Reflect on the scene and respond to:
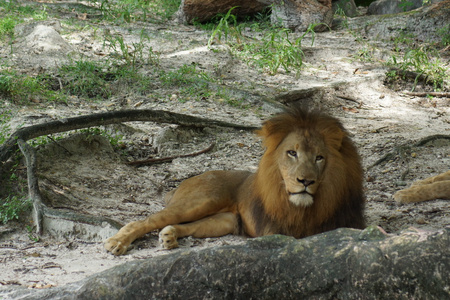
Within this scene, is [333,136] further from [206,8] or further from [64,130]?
[206,8]

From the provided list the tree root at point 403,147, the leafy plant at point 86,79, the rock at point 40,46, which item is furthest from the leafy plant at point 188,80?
the tree root at point 403,147

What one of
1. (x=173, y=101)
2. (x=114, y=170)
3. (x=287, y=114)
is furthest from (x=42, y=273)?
(x=173, y=101)

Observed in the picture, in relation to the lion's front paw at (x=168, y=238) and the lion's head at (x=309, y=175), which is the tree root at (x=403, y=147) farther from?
the lion's front paw at (x=168, y=238)

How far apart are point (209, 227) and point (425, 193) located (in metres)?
1.97

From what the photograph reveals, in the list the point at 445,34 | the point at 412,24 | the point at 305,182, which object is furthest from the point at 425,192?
the point at 412,24

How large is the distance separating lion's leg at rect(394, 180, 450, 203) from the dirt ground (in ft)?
0.20

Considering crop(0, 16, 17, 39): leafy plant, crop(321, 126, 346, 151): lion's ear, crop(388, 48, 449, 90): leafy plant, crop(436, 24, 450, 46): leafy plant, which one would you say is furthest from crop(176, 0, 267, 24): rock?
crop(321, 126, 346, 151): lion's ear

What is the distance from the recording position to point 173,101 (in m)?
7.79

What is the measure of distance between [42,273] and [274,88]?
585 centimetres

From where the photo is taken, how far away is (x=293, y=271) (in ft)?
6.57

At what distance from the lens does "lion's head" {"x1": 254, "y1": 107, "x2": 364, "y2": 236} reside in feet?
12.3

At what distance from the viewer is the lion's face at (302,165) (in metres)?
3.69

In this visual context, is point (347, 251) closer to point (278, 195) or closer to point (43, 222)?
point (278, 195)

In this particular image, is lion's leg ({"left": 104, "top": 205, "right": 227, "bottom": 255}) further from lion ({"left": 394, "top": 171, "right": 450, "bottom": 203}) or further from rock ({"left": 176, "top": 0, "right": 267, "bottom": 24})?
rock ({"left": 176, "top": 0, "right": 267, "bottom": 24})
